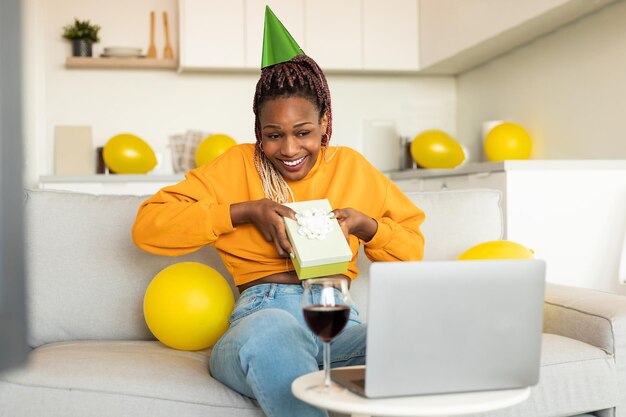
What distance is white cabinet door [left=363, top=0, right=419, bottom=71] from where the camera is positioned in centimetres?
476

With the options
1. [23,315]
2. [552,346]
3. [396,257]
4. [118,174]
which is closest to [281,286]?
[396,257]

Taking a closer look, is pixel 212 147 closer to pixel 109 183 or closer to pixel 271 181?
pixel 109 183

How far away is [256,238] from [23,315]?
148 cm

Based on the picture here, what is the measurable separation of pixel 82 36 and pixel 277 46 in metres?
3.10

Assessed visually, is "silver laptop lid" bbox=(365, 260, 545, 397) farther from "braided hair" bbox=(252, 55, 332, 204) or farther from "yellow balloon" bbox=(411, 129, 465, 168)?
"yellow balloon" bbox=(411, 129, 465, 168)

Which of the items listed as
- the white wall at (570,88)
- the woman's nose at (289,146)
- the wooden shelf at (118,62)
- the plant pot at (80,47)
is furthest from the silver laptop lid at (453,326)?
the plant pot at (80,47)

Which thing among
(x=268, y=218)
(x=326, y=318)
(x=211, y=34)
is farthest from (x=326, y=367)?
(x=211, y=34)

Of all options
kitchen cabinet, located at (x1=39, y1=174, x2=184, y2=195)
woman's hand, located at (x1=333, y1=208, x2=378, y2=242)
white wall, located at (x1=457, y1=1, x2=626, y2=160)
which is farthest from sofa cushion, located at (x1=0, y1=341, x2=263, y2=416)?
kitchen cabinet, located at (x1=39, y1=174, x2=184, y2=195)

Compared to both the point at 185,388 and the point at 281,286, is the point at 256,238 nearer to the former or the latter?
the point at 281,286

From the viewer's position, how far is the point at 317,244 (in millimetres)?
1646

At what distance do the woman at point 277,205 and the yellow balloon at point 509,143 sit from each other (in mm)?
2063

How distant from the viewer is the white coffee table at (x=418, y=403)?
3.57 ft

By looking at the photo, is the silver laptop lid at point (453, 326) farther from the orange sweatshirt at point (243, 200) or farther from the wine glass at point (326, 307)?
the orange sweatshirt at point (243, 200)

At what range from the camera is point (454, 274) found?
3.72 feet
